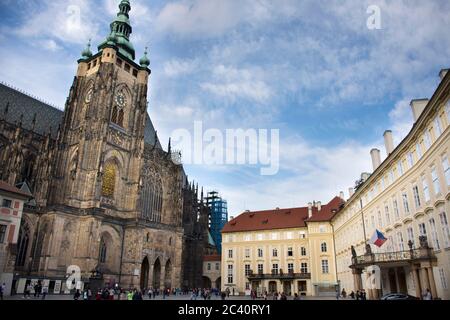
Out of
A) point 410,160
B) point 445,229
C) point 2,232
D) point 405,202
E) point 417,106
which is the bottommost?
point 445,229

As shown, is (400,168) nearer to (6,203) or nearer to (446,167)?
(446,167)

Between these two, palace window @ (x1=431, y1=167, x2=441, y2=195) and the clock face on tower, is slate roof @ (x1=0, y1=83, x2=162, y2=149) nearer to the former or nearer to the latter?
the clock face on tower

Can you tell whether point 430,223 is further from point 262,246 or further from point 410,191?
point 262,246

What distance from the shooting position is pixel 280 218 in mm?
58938

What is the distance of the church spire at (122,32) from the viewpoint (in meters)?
58.2

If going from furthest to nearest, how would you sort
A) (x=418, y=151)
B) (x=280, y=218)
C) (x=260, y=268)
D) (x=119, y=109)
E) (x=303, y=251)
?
(x=280, y=218), (x=260, y=268), (x=119, y=109), (x=303, y=251), (x=418, y=151)

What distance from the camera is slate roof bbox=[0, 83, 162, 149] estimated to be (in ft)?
168

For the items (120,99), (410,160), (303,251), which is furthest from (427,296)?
(120,99)

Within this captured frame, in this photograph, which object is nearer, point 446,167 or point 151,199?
point 446,167

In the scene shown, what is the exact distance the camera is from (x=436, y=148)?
20531mm

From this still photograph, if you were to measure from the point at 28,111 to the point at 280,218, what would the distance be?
43364mm

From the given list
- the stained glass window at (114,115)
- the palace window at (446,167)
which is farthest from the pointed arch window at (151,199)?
the palace window at (446,167)

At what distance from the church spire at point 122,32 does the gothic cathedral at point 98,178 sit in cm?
17
